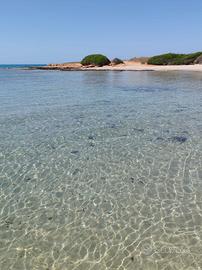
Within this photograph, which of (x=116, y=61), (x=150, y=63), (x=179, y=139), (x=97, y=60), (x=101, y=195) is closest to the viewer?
(x=101, y=195)

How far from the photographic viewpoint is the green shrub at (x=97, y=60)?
91.2m

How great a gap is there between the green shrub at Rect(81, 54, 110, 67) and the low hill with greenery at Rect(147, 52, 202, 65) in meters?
14.1

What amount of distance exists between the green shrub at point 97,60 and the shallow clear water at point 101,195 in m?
78.1

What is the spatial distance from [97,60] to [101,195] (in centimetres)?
8742

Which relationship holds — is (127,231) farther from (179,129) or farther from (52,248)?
(179,129)

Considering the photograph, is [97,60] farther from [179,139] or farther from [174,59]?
[179,139]

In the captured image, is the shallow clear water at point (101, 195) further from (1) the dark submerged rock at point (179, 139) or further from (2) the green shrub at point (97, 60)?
(2) the green shrub at point (97, 60)

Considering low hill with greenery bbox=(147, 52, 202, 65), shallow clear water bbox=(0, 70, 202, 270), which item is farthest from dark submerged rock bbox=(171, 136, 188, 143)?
low hill with greenery bbox=(147, 52, 202, 65)

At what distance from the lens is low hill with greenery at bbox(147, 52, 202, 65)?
263 ft

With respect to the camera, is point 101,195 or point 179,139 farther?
point 179,139

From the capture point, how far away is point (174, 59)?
84.6 m

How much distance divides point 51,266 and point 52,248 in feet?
1.71

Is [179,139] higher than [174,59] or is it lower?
higher

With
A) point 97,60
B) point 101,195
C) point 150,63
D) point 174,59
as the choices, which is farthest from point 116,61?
point 101,195
